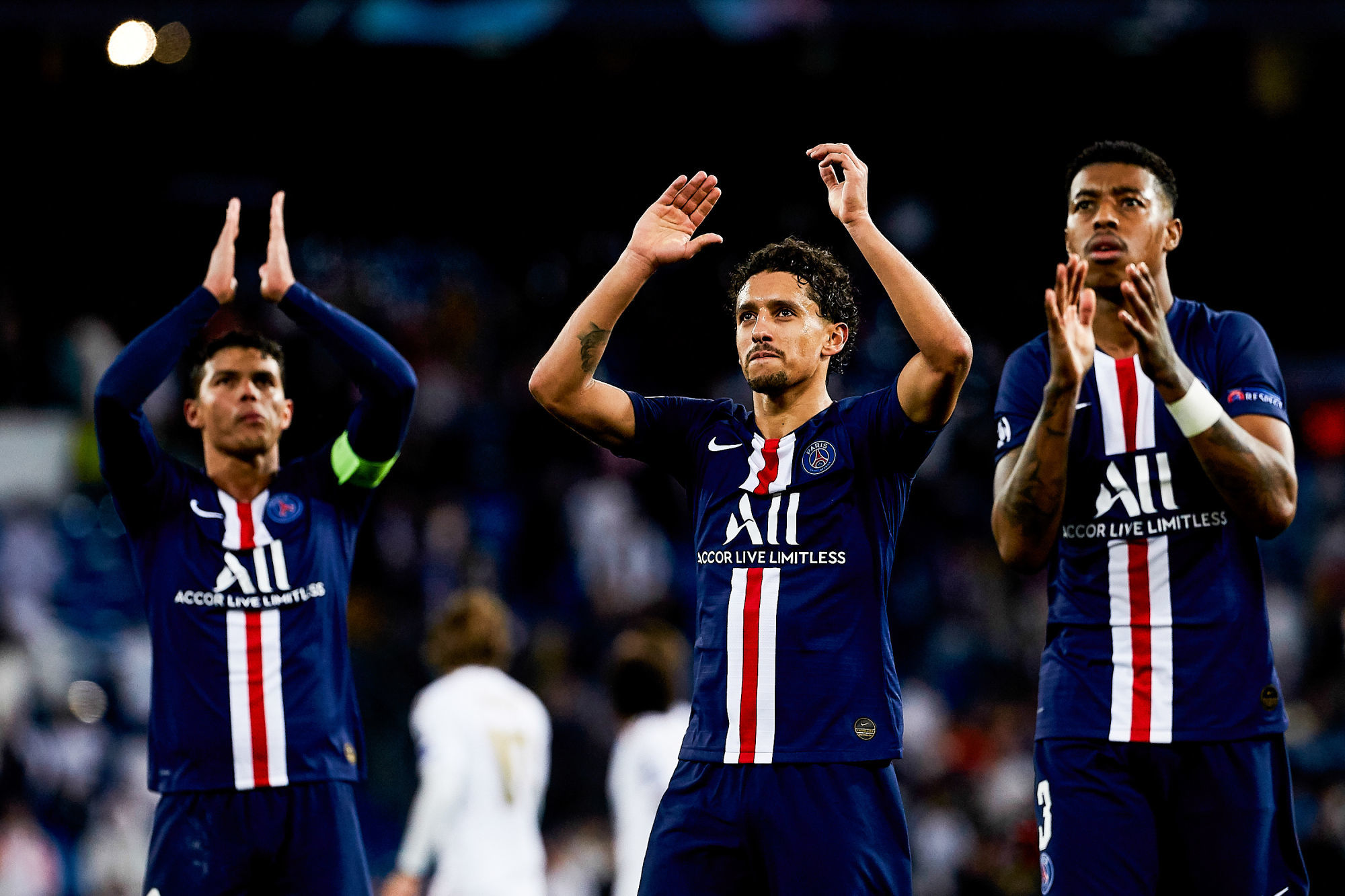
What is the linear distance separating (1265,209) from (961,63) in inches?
152

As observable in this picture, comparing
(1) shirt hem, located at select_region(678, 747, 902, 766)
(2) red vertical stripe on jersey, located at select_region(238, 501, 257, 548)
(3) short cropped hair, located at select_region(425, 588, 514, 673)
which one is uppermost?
(2) red vertical stripe on jersey, located at select_region(238, 501, 257, 548)

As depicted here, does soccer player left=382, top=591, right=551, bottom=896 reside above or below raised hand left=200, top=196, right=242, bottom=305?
below

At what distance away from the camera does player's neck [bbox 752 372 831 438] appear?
464cm

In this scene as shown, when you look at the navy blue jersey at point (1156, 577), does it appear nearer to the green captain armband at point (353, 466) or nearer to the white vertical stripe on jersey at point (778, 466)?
the white vertical stripe on jersey at point (778, 466)

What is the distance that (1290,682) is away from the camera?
1334cm

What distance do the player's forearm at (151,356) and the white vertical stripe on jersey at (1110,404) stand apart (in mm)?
3077

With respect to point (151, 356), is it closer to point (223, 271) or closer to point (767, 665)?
point (223, 271)

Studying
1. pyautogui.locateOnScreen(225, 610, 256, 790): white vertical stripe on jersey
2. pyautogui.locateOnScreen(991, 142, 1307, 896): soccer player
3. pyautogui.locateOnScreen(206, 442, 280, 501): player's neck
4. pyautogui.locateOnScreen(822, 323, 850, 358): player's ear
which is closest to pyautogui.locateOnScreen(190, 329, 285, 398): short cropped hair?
pyautogui.locateOnScreen(206, 442, 280, 501): player's neck

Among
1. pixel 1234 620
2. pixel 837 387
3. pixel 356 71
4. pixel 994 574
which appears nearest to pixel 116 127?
pixel 356 71

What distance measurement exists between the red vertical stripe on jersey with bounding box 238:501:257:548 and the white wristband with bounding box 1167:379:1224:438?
309cm

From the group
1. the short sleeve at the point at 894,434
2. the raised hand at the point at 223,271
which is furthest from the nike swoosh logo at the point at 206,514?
the short sleeve at the point at 894,434

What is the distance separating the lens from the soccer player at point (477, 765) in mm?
7500

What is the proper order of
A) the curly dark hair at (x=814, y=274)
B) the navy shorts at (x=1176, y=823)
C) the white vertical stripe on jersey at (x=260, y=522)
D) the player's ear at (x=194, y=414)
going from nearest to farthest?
the navy shorts at (x=1176, y=823), the curly dark hair at (x=814, y=274), the white vertical stripe on jersey at (x=260, y=522), the player's ear at (x=194, y=414)

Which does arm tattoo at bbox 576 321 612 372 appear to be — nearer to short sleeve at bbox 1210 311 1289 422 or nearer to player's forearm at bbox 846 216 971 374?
player's forearm at bbox 846 216 971 374
